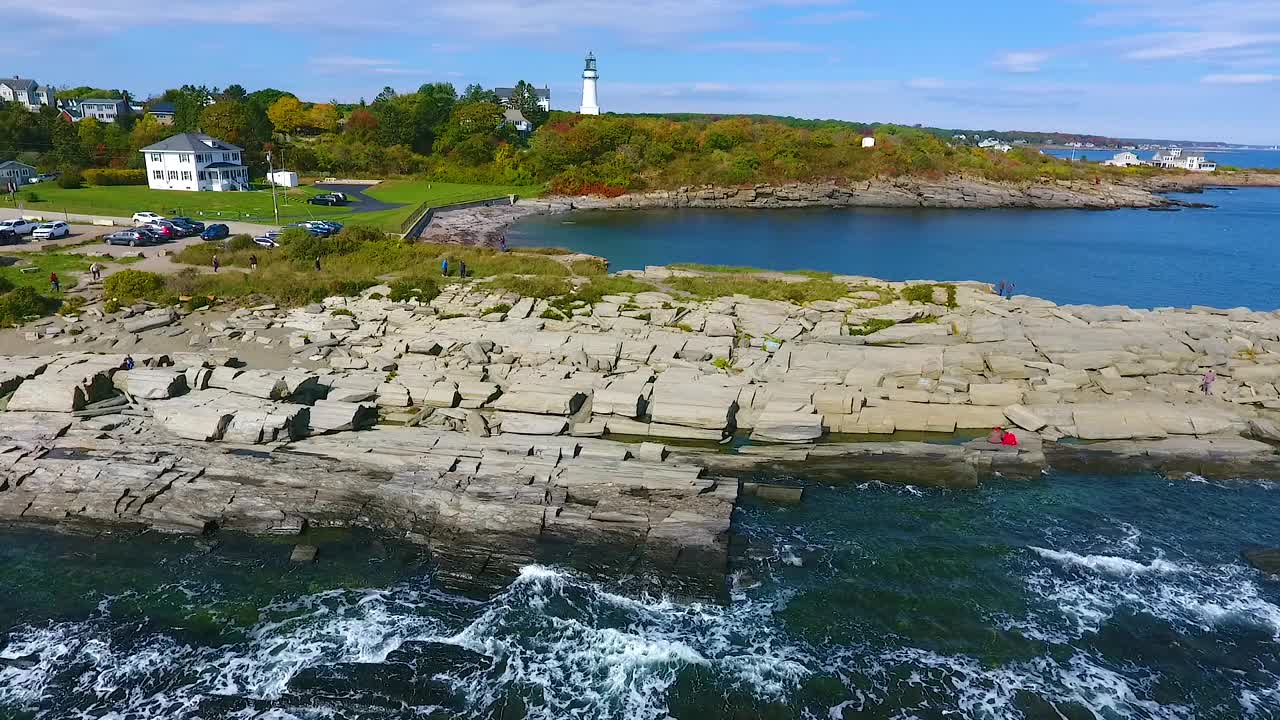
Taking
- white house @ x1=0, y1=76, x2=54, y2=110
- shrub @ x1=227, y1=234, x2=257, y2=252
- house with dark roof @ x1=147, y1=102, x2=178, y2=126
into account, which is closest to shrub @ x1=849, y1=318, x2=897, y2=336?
shrub @ x1=227, y1=234, x2=257, y2=252

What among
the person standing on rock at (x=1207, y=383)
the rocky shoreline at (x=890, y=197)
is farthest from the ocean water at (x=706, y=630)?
the rocky shoreline at (x=890, y=197)

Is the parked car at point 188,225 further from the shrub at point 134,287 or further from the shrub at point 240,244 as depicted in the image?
the shrub at point 134,287

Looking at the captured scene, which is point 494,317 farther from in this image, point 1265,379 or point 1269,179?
point 1269,179

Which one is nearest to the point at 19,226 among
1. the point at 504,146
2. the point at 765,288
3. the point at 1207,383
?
the point at 765,288

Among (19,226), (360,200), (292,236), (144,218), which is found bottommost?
(292,236)

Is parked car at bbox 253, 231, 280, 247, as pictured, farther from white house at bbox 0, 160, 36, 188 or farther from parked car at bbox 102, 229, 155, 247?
white house at bbox 0, 160, 36, 188

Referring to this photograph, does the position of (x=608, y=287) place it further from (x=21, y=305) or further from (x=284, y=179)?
(x=284, y=179)

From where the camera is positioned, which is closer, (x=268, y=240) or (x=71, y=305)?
(x=71, y=305)

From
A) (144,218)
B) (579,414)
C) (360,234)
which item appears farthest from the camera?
(144,218)
